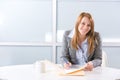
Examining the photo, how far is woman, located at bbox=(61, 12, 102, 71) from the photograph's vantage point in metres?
2.76

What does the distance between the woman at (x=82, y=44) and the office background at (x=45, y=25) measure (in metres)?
0.94

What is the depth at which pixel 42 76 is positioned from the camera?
2.24 m

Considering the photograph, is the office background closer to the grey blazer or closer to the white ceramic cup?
the grey blazer

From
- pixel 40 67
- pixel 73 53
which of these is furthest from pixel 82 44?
pixel 40 67

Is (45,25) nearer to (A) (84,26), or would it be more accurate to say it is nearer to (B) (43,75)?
(A) (84,26)

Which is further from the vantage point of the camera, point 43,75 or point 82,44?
point 82,44

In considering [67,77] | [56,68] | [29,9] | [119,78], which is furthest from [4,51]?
[119,78]

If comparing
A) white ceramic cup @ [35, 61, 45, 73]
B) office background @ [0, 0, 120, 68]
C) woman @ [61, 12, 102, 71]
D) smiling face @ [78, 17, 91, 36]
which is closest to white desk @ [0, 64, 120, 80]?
white ceramic cup @ [35, 61, 45, 73]

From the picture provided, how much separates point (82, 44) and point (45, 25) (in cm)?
113

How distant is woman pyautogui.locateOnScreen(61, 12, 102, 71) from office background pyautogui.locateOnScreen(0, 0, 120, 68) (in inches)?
37.2

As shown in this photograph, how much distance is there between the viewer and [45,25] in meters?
3.82

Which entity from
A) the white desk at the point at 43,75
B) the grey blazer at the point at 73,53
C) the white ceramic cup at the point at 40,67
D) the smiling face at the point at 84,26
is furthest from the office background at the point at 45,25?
the white ceramic cup at the point at 40,67

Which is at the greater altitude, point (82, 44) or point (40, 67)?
point (82, 44)

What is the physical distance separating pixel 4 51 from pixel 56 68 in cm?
157
